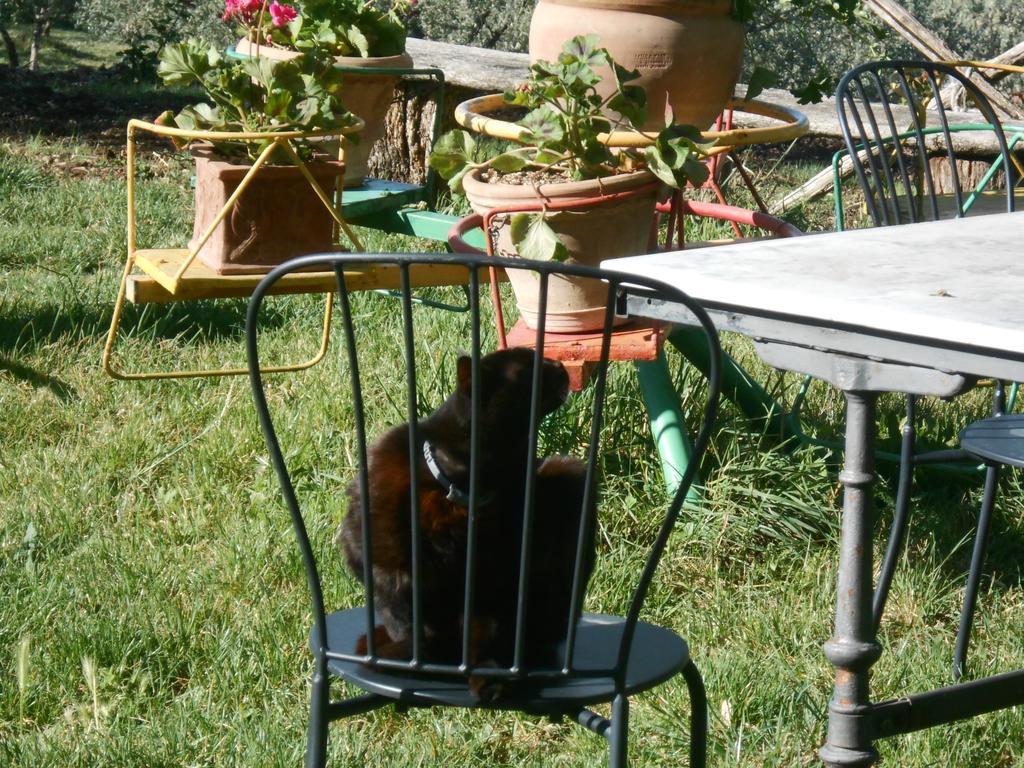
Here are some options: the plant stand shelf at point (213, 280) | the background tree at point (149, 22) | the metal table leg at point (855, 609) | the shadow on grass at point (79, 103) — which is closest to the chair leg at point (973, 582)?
the metal table leg at point (855, 609)

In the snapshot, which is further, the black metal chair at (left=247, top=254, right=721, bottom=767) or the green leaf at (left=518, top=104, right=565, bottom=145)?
the green leaf at (left=518, top=104, right=565, bottom=145)

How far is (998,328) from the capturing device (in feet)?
4.44

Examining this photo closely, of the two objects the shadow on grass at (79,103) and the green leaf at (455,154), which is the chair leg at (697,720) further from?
the shadow on grass at (79,103)

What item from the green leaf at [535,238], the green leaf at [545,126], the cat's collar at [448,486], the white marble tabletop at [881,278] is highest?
the green leaf at [545,126]

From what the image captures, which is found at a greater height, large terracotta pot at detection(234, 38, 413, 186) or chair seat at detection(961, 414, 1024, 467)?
large terracotta pot at detection(234, 38, 413, 186)

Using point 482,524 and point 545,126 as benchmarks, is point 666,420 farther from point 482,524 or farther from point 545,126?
point 482,524

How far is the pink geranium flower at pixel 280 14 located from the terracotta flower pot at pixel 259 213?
2.04ft

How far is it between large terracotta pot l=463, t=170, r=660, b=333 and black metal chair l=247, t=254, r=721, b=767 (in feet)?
2.82

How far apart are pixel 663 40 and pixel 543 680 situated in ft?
5.75

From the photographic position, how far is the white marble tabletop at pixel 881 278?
1.42 m

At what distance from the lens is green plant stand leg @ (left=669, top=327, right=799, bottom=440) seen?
134 inches

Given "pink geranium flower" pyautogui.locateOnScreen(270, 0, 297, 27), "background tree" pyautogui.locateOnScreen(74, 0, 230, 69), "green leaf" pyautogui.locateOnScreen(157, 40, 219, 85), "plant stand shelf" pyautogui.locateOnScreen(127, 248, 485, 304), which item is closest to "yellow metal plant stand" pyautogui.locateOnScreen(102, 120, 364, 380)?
"plant stand shelf" pyautogui.locateOnScreen(127, 248, 485, 304)

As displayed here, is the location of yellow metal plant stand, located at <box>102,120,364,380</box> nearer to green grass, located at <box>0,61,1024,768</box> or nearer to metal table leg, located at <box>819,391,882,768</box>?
green grass, located at <box>0,61,1024,768</box>

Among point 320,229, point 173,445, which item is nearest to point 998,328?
point 320,229
